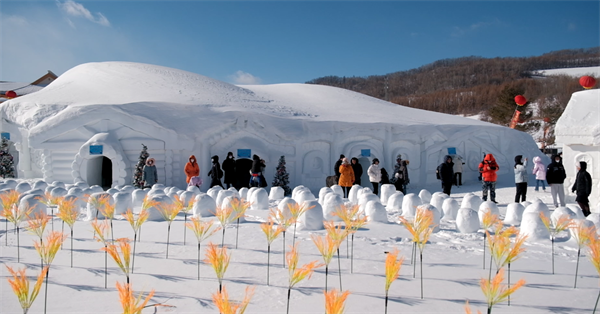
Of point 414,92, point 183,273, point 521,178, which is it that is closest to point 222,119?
point 521,178

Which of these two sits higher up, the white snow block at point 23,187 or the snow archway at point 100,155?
the snow archway at point 100,155

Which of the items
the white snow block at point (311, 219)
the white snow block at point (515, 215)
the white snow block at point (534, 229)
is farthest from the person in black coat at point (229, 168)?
the white snow block at point (534, 229)

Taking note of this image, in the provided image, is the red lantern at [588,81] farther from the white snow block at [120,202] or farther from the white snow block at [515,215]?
the white snow block at [120,202]

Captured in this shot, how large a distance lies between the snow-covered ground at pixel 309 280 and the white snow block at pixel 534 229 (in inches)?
6.7

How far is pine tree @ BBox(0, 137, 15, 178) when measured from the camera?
1781 cm

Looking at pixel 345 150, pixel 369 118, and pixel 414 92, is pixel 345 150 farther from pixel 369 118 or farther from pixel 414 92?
pixel 414 92

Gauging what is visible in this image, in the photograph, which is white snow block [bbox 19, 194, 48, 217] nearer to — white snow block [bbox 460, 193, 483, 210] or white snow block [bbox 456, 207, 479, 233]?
white snow block [bbox 456, 207, 479, 233]

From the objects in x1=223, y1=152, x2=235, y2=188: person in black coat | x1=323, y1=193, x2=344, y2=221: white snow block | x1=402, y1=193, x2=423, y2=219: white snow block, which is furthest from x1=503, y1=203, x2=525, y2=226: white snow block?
x1=223, y1=152, x2=235, y2=188: person in black coat

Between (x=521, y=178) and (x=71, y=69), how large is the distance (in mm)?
23060

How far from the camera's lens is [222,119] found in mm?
15211

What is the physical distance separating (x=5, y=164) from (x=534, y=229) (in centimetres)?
2051

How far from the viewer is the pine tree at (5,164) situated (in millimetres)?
17812

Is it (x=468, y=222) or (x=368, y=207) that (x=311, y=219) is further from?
(x=468, y=222)

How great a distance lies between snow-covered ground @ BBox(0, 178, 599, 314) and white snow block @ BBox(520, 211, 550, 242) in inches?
6.7
